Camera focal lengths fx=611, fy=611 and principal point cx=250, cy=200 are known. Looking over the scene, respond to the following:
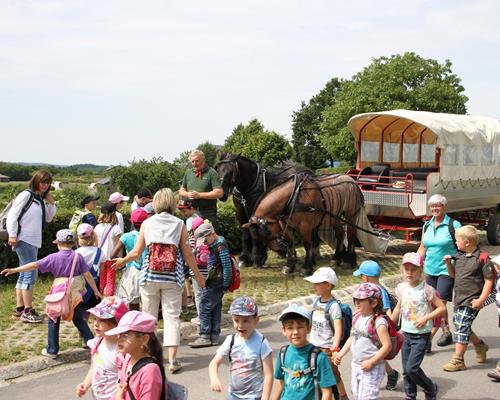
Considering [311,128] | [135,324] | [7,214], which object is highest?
[311,128]

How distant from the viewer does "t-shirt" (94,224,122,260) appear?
7.40 metres

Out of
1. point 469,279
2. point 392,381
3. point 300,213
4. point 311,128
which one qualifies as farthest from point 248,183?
point 311,128

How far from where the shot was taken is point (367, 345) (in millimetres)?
4438

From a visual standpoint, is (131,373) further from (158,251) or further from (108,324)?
(158,251)

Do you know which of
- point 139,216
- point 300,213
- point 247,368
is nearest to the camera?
point 247,368

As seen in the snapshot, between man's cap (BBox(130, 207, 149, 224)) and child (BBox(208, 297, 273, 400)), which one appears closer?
child (BBox(208, 297, 273, 400))

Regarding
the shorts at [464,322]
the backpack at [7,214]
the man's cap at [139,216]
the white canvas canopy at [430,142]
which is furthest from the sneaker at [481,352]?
the white canvas canopy at [430,142]

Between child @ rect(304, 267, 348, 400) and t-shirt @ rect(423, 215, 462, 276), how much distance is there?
2.37m

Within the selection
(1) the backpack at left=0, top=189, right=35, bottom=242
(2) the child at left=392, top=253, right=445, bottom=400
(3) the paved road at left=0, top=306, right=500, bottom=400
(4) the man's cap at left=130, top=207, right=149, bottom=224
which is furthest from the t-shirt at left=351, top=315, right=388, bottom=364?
(1) the backpack at left=0, top=189, right=35, bottom=242

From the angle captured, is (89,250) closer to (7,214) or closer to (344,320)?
(7,214)

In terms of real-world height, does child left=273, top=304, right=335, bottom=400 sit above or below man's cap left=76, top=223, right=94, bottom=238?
below

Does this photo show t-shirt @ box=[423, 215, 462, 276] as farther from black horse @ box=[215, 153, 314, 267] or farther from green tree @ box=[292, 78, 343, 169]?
green tree @ box=[292, 78, 343, 169]

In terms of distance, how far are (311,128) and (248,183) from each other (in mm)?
54472

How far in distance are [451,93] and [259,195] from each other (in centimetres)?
3136
